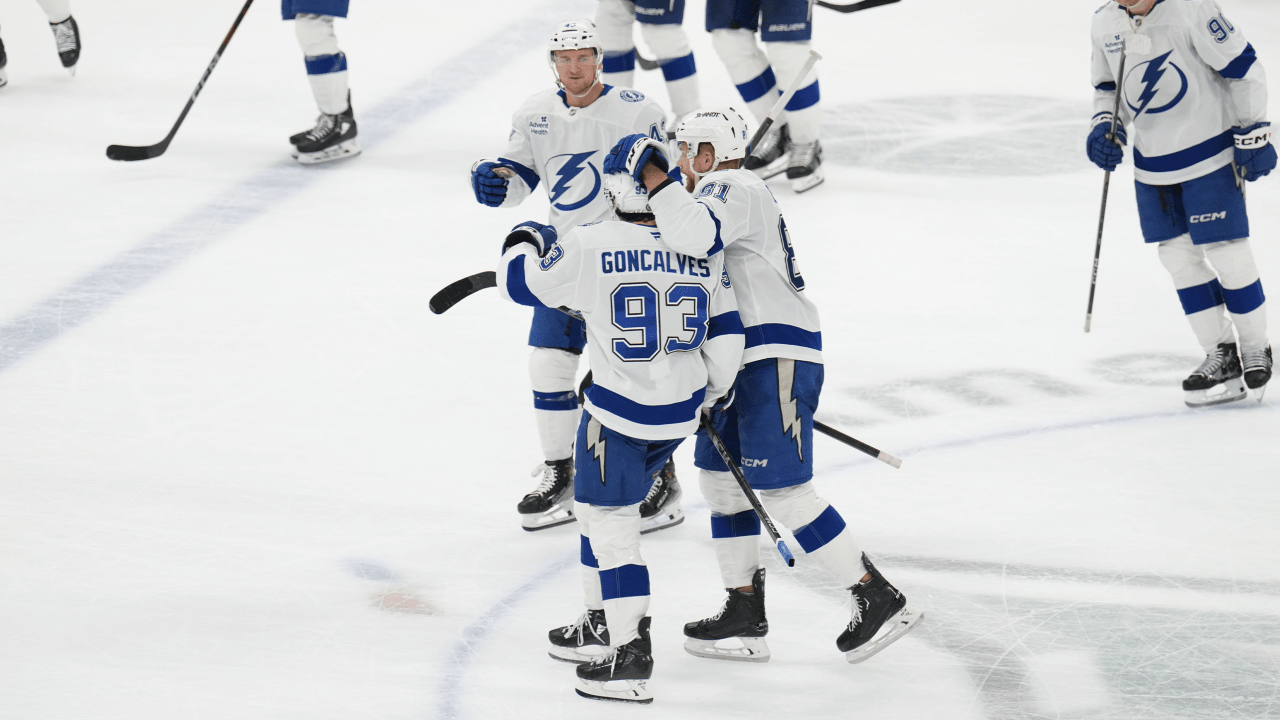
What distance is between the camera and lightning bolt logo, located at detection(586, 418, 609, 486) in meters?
2.49

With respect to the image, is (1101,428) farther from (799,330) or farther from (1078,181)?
(1078,181)

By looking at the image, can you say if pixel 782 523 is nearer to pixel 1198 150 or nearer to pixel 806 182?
pixel 1198 150

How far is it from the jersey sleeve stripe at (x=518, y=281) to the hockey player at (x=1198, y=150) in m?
1.94

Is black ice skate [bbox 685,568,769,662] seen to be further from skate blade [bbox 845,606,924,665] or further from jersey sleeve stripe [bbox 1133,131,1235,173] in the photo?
jersey sleeve stripe [bbox 1133,131,1235,173]

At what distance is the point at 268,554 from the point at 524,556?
0.55 m

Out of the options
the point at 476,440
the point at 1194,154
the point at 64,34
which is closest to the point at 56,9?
the point at 64,34

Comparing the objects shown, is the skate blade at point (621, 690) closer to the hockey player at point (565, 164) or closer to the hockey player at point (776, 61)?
the hockey player at point (565, 164)

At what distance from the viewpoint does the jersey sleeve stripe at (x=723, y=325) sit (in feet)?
8.25

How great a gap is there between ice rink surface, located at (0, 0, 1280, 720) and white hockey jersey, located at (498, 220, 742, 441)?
0.54 m

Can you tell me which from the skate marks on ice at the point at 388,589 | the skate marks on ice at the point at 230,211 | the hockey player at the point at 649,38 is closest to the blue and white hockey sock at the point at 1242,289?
the skate marks on ice at the point at 388,589

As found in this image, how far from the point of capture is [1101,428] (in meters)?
3.63

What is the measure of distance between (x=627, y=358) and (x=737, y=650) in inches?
24.8

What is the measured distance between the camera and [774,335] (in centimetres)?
256

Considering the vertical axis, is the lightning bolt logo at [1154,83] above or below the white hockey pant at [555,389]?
above
